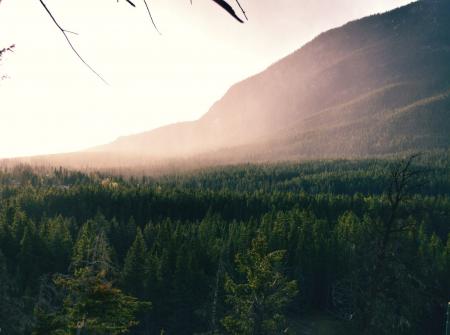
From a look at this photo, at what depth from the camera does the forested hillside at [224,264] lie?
1348cm

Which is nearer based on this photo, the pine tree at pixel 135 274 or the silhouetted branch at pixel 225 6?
the silhouetted branch at pixel 225 6

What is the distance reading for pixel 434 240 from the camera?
5472 cm

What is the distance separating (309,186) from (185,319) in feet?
352

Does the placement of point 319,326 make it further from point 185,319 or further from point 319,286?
point 185,319

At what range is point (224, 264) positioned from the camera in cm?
3794

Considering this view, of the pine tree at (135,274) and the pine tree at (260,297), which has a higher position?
the pine tree at (260,297)

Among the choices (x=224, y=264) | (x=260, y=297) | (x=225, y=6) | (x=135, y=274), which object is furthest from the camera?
(x=135, y=274)

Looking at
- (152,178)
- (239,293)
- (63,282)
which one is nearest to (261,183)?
(152,178)

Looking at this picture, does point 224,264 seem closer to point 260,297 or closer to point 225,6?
point 260,297

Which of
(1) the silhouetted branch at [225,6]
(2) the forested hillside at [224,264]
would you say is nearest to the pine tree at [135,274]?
(2) the forested hillside at [224,264]

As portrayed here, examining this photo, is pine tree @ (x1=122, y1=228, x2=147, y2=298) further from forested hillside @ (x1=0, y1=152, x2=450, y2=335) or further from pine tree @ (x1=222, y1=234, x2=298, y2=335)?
pine tree @ (x1=222, y1=234, x2=298, y2=335)

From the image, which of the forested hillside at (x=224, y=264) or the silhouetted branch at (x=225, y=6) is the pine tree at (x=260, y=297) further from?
the silhouetted branch at (x=225, y=6)

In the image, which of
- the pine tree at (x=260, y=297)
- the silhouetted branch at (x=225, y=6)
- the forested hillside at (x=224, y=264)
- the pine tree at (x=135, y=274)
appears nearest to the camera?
the silhouetted branch at (x=225, y=6)

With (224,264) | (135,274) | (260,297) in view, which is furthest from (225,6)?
(135,274)
